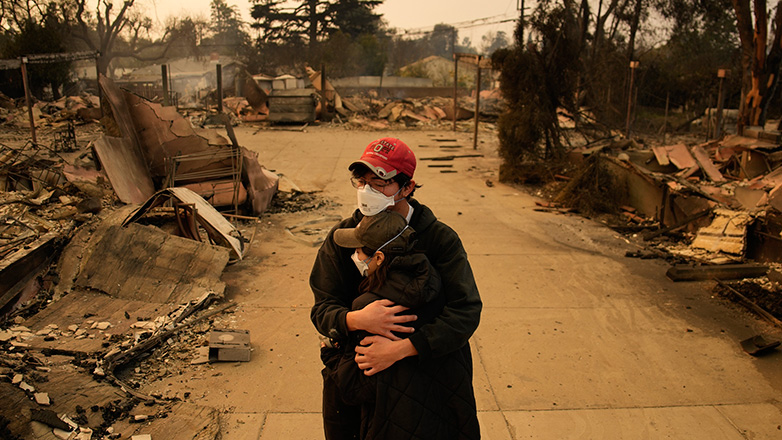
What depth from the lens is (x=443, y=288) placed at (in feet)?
6.35

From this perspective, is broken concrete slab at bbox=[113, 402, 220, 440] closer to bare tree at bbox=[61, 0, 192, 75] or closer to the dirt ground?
the dirt ground

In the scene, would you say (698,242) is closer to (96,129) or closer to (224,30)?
(96,129)

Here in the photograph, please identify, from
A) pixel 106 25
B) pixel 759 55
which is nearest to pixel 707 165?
pixel 759 55

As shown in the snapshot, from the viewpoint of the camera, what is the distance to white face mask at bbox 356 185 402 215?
76.9 inches

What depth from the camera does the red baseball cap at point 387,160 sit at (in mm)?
1931

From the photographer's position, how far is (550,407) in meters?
3.54

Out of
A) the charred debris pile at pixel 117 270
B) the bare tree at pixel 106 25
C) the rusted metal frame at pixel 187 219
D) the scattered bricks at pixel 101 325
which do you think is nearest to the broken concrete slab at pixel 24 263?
the charred debris pile at pixel 117 270

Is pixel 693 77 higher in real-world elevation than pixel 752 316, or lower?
higher

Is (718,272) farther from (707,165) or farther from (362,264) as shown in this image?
(362,264)

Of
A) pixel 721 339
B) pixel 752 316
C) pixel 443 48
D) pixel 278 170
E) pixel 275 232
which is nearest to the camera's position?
pixel 721 339

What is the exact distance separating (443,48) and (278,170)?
11949 cm

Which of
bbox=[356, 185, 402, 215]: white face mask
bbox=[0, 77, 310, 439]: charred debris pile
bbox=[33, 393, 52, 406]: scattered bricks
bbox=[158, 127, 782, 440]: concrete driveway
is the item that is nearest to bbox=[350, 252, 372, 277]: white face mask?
bbox=[356, 185, 402, 215]: white face mask

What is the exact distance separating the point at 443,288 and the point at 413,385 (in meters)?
0.34

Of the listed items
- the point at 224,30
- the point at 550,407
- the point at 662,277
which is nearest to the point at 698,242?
the point at 662,277
